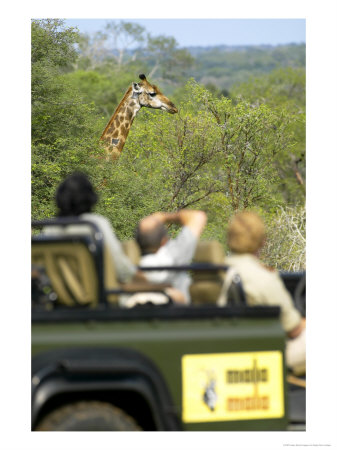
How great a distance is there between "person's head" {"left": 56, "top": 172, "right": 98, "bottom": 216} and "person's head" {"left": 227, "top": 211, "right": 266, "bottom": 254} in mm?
571

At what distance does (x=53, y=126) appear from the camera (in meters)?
10.6

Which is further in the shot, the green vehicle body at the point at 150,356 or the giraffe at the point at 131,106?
the giraffe at the point at 131,106

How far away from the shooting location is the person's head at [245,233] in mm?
3197

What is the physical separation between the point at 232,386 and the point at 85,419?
0.52m

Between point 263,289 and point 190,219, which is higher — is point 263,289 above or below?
below

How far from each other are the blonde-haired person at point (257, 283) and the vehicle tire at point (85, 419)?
2.02ft

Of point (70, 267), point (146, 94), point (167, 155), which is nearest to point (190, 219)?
point (70, 267)

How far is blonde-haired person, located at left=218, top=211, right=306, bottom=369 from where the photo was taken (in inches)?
124

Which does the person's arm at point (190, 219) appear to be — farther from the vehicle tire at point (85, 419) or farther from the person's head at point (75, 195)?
the vehicle tire at point (85, 419)

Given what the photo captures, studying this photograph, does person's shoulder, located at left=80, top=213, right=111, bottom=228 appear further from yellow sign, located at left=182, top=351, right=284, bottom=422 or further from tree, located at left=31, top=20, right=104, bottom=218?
tree, located at left=31, top=20, right=104, bottom=218

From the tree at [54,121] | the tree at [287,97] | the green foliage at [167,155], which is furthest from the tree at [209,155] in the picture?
the tree at [287,97]

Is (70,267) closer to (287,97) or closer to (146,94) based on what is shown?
(146,94)

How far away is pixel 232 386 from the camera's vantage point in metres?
2.89

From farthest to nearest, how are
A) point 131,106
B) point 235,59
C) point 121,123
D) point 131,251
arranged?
1. point 235,59
2. point 131,106
3. point 121,123
4. point 131,251
